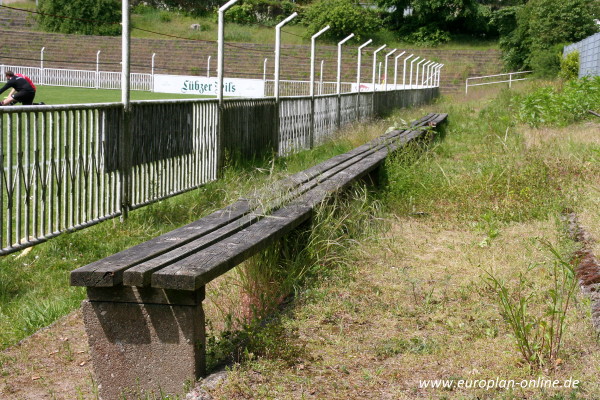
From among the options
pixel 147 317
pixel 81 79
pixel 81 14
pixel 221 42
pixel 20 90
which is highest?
pixel 81 14

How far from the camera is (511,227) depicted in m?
6.98

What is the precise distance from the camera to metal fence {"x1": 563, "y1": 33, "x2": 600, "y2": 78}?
84.9 feet

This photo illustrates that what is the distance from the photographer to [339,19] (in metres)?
63.3

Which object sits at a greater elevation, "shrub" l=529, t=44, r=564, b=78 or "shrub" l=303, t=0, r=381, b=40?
"shrub" l=303, t=0, r=381, b=40

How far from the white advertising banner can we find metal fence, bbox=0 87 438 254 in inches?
898

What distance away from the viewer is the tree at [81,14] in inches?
2036

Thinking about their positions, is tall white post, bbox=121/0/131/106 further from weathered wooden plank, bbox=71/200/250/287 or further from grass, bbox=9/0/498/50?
grass, bbox=9/0/498/50

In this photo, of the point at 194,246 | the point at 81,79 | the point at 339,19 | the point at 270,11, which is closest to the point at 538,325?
the point at 194,246

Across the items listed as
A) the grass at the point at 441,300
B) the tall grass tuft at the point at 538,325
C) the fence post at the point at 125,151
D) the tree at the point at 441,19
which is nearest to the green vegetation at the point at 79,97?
the fence post at the point at 125,151

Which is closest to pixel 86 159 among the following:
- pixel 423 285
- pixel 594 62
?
pixel 423 285

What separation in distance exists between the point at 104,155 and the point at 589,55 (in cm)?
2389

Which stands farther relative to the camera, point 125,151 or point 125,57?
point 125,57

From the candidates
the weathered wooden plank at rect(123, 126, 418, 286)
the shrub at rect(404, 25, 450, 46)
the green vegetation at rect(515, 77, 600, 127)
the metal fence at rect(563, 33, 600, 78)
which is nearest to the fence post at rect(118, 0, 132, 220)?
the weathered wooden plank at rect(123, 126, 418, 286)

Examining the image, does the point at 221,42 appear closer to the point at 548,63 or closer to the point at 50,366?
the point at 50,366
